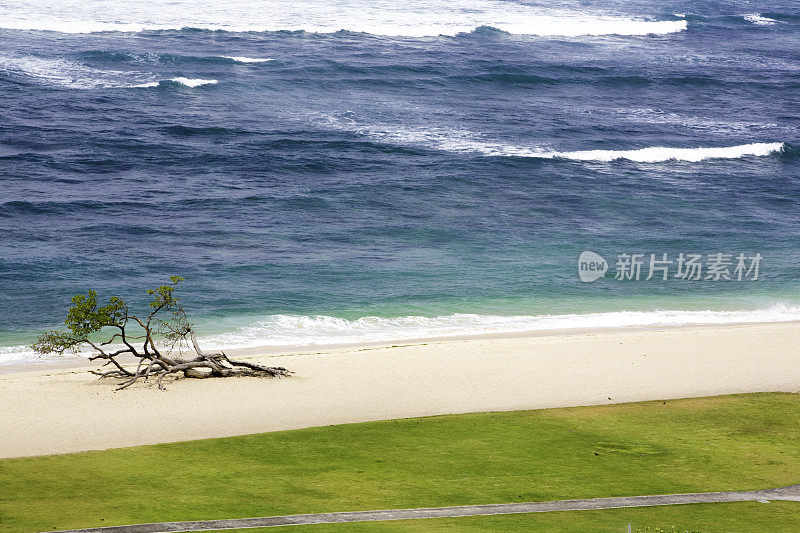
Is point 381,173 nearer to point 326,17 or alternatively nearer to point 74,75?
point 74,75

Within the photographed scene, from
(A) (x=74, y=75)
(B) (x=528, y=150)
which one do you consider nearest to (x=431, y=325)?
(B) (x=528, y=150)

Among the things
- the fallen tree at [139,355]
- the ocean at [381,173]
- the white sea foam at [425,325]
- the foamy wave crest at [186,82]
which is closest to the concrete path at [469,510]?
the fallen tree at [139,355]

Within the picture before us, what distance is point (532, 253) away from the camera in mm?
37531

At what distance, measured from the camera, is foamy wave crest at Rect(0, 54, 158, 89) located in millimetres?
53750

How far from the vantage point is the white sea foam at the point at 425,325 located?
28766 mm

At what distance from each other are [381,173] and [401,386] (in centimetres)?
2198

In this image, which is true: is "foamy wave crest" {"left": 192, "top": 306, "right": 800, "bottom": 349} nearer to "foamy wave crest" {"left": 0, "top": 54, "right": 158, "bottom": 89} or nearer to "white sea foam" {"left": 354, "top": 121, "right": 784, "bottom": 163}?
"white sea foam" {"left": 354, "top": 121, "right": 784, "bottom": 163}

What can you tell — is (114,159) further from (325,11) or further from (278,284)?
(325,11)

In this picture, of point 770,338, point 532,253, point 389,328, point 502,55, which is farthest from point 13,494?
point 502,55

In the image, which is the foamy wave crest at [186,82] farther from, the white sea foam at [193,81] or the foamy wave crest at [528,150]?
the foamy wave crest at [528,150]

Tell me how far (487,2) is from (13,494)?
246 feet

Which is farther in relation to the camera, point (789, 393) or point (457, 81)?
point (457, 81)

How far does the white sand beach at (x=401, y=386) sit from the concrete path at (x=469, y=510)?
534cm

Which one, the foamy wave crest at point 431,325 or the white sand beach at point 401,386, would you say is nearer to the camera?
the white sand beach at point 401,386
